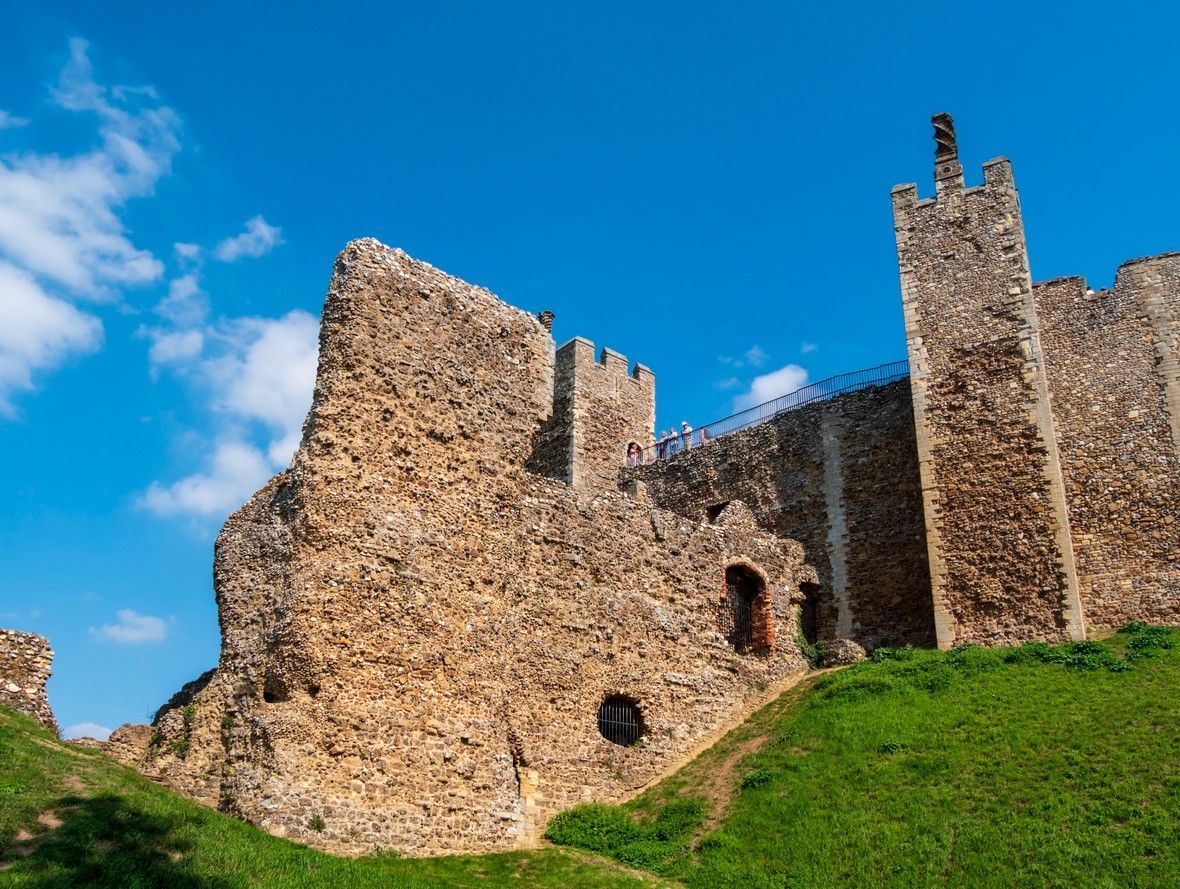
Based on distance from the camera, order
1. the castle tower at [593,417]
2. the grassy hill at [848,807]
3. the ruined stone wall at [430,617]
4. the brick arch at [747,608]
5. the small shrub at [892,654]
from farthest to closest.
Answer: the castle tower at [593,417]
the brick arch at [747,608]
the small shrub at [892,654]
the ruined stone wall at [430,617]
the grassy hill at [848,807]

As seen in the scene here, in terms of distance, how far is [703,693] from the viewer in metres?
21.6

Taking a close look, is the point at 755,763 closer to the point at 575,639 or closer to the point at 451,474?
the point at 575,639

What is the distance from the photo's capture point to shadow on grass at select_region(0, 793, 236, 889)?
1105cm

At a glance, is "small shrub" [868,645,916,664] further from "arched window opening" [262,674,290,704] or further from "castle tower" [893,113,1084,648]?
"arched window opening" [262,674,290,704]

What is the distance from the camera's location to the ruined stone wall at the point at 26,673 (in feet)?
49.4

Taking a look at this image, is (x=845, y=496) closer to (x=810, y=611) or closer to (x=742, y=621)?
(x=810, y=611)

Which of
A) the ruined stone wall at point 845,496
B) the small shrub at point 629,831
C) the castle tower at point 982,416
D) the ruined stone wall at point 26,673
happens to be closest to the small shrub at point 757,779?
the small shrub at point 629,831

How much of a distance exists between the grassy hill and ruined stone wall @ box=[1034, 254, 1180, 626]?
2.32 m

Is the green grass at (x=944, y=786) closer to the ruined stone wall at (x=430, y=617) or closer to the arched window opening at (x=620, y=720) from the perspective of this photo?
the arched window opening at (x=620, y=720)

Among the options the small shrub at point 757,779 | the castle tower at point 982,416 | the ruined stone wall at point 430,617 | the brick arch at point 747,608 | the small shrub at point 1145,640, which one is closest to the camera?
the ruined stone wall at point 430,617

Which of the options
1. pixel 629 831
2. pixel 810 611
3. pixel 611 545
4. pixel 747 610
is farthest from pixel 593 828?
pixel 810 611

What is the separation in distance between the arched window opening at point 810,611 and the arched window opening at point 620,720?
Answer: 274 inches

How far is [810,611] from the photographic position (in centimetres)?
2661

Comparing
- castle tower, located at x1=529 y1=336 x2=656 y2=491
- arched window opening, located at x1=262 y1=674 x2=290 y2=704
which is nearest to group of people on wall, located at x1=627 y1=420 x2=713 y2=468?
castle tower, located at x1=529 y1=336 x2=656 y2=491
